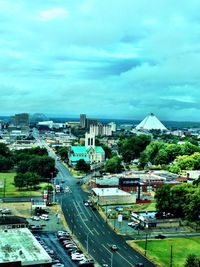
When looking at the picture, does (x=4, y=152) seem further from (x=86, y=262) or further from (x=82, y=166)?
(x=86, y=262)

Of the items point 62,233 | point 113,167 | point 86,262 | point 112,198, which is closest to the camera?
point 86,262

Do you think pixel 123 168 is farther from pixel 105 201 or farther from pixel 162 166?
pixel 105 201

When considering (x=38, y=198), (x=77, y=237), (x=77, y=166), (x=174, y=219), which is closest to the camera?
(x=77, y=237)

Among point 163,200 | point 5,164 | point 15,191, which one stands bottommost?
point 15,191

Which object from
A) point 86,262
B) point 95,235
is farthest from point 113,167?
point 86,262

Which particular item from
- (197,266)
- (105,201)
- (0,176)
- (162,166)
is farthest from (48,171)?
(197,266)

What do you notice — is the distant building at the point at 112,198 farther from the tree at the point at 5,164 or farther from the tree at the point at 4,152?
the tree at the point at 4,152

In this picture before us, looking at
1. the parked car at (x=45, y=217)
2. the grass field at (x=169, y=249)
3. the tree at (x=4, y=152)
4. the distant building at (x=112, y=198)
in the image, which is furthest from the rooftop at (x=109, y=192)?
the tree at (x=4, y=152)
